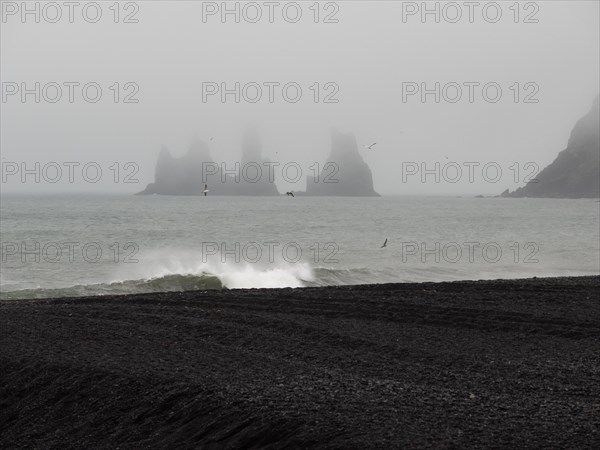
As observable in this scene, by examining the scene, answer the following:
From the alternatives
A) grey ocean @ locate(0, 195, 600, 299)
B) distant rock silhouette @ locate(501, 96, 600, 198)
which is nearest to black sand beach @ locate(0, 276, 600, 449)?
grey ocean @ locate(0, 195, 600, 299)

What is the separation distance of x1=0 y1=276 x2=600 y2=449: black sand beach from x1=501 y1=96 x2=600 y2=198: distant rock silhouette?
554 ft

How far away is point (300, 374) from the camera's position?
332 inches

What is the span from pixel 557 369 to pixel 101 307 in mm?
8401

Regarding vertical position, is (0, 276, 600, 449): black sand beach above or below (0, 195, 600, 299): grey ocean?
above

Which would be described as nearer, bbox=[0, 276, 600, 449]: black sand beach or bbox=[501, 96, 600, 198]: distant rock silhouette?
bbox=[0, 276, 600, 449]: black sand beach

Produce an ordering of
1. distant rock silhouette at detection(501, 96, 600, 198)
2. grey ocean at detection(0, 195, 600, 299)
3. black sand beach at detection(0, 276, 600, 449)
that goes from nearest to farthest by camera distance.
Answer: black sand beach at detection(0, 276, 600, 449), grey ocean at detection(0, 195, 600, 299), distant rock silhouette at detection(501, 96, 600, 198)

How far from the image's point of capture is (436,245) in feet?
134

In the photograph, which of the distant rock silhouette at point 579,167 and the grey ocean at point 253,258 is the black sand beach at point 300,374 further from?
the distant rock silhouette at point 579,167

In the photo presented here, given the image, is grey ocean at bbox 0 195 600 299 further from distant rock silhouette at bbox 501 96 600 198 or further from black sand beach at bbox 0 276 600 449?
distant rock silhouette at bbox 501 96 600 198

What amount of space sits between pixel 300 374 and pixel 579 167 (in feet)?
593

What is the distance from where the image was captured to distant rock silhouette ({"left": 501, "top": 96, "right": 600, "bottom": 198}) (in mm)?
168875

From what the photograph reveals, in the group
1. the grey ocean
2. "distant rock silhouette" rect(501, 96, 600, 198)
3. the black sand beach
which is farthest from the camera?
"distant rock silhouette" rect(501, 96, 600, 198)

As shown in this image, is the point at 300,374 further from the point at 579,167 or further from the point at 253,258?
the point at 579,167

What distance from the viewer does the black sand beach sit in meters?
6.67
